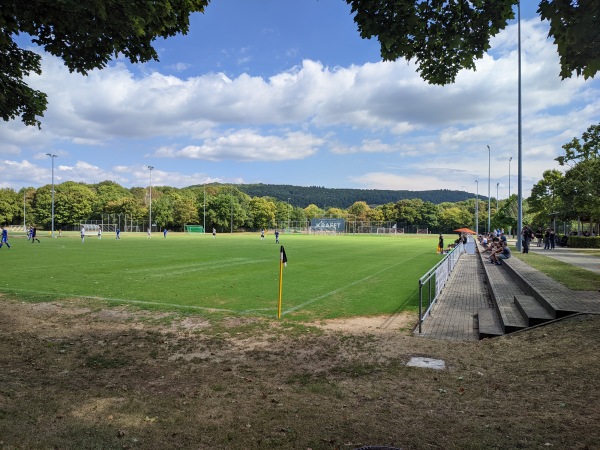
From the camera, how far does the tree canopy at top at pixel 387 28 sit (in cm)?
424

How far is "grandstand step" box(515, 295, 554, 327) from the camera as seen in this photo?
8.40m

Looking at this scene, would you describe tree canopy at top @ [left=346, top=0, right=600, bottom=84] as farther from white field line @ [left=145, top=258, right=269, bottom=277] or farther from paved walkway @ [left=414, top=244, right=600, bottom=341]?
white field line @ [left=145, top=258, right=269, bottom=277]

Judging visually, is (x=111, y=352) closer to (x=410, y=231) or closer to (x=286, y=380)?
(x=286, y=380)

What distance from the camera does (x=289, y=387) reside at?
18.8ft

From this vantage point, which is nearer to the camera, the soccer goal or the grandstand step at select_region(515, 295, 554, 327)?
the grandstand step at select_region(515, 295, 554, 327)

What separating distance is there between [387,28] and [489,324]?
21.7 feet

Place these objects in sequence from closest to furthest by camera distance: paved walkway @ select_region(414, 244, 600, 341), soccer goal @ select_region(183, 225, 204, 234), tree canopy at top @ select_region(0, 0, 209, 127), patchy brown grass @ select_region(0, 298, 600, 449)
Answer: patchy brown grass @ select_region(0, 298, 600, 449)
tree canopy at top @ select_region(0, 0, 209, 127)
paved walkway @ select_region(414, 244, 600, 341)
soccer goal @ select_region(183, 225, 204, 234)

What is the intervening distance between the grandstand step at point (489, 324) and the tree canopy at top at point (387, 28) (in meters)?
5.03

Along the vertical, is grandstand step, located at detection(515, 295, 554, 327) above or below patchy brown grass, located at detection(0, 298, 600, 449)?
above

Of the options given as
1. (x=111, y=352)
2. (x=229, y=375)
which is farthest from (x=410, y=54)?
(x=111, y=352)

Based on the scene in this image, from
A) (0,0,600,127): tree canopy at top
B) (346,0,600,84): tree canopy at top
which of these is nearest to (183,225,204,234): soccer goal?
(0,0,600,127): tree canopy at top

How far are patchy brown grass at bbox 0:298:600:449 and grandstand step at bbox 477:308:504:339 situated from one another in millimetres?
372

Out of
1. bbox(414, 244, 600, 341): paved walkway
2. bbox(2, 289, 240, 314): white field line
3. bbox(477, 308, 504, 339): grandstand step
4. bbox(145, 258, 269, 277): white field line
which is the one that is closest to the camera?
bbox(477, 308, 504, 339): grandstand step

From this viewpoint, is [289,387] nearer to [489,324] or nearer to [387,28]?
[387,28]
